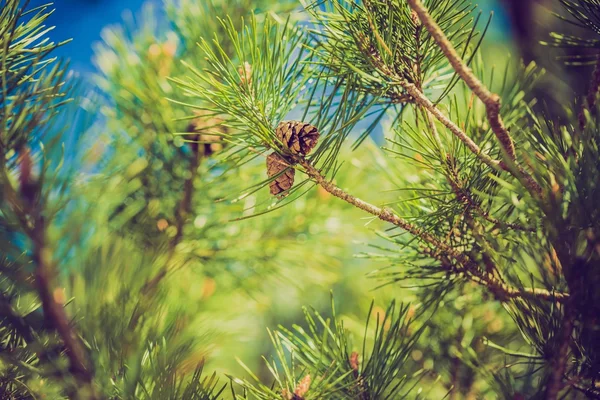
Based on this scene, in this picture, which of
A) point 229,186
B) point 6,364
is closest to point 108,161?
point 229,186

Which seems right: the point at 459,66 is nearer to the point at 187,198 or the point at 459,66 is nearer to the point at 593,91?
the point at 593,91

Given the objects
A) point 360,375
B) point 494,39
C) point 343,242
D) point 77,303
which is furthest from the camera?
point 494,39

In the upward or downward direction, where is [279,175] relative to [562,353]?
upward

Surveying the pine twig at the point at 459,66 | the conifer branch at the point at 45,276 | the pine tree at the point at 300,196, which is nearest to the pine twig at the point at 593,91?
the pine tree at the point at 300,196

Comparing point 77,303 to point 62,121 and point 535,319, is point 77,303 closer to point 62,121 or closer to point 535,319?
point 62,121

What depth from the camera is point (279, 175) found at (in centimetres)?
30

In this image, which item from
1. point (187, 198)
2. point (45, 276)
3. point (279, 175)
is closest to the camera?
point (45, 276)

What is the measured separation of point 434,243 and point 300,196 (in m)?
0.10

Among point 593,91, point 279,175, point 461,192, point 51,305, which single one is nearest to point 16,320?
point 51,305

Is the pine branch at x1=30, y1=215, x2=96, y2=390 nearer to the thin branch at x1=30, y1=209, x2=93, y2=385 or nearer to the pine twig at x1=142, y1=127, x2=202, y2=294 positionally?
the thin branch at x1=30, y1=209, x2=93, y2=385

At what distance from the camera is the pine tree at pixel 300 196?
23 cm

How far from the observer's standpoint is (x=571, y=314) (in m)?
0.23

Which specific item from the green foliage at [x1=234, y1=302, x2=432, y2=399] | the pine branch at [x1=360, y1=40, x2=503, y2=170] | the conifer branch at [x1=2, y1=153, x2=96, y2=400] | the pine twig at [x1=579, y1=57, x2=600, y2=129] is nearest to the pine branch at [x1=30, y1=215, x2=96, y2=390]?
the conifer branch at [x1=2, y1=153, x2=96, y2=400]

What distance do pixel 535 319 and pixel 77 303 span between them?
0.26 m
